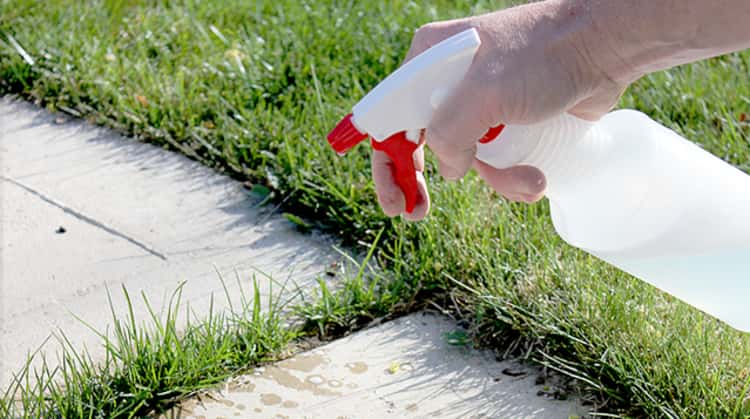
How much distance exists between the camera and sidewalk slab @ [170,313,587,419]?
2.23 m

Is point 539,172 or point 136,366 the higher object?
point 539,172

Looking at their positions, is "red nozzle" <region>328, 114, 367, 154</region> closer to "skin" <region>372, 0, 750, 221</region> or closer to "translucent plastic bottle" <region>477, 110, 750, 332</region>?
"skin" <region>372, 0, 750, 221</region>

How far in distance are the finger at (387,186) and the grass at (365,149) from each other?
26.6 inches

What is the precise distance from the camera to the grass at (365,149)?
2240mm

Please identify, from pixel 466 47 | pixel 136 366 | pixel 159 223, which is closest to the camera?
pixel 466 47

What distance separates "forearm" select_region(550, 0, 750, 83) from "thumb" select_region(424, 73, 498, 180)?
174mm

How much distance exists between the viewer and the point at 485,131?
1495mm

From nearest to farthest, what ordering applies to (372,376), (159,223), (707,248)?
(707,248)
(372,376)
(159,223)

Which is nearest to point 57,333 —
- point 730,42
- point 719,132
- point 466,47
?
point 466,47

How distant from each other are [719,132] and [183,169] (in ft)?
5.82

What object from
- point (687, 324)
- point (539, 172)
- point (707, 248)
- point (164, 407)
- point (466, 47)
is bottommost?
point (164, 407)

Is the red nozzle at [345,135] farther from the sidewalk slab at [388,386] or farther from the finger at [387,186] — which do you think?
the sidewalk slab at [388,386]

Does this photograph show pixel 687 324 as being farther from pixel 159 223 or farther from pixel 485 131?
pixel 159 223

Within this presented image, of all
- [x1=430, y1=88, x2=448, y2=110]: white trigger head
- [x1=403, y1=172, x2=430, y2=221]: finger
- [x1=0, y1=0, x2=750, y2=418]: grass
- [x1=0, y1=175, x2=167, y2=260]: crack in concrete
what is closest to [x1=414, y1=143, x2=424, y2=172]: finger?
[x1=403, y1=172, x2=430, y2=221]: finger
